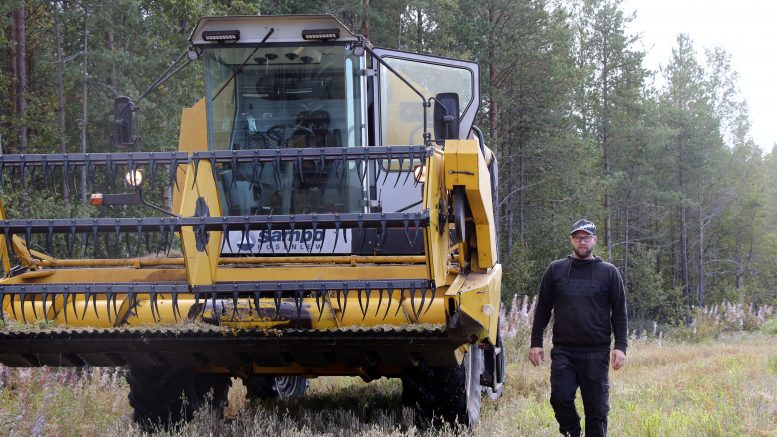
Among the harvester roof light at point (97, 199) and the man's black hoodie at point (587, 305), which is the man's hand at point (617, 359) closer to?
the man's black hoodie at point (587, 305)

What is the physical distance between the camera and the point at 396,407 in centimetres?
786

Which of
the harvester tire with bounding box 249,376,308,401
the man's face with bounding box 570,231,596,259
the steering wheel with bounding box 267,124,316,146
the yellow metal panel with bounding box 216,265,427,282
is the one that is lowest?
the harvester tire with bounding box 249,376,308,401

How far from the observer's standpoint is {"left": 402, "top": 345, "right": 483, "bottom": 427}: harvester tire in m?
6.16

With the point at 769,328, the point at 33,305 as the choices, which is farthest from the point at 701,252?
the point at 33,305

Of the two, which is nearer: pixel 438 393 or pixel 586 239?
pixel 586 239

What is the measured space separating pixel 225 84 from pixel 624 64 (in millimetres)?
37271

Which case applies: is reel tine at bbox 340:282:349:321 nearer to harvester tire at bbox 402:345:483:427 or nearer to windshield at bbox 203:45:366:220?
harvester tire at bbox 402:345:483:427

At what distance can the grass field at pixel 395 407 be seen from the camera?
6.25 metres

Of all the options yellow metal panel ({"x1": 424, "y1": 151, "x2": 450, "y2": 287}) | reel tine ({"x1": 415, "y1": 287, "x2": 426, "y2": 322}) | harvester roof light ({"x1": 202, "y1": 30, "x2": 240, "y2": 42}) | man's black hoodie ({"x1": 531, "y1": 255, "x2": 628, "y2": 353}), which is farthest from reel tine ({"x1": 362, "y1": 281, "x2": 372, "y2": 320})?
harvester roof light ({"x1": 202, "y1": 30, "x2": 240, "y2": 42})

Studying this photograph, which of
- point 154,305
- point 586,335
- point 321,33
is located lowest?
point 586,335

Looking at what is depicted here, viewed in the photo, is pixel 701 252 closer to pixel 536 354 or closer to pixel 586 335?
pixel 536 354

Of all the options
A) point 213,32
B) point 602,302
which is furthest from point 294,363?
point 213,32

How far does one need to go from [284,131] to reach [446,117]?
1.47 meters

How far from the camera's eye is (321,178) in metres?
6.71
